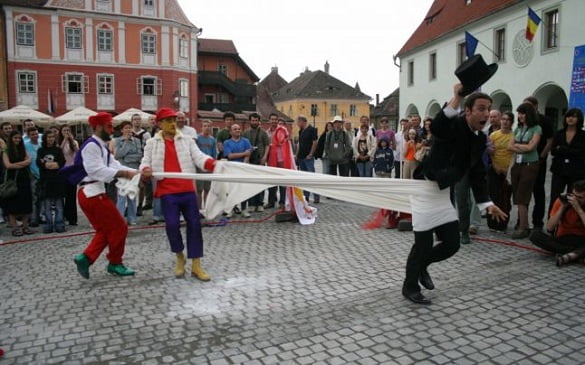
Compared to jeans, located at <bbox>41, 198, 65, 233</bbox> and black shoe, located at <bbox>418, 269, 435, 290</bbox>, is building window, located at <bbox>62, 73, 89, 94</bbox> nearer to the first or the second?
jeans, located at <bbox>41, 198, 65, 233</bbox>

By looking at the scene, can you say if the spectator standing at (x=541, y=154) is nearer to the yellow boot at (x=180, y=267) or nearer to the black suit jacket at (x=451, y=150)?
the black suit jacket at (x=451, y=150)

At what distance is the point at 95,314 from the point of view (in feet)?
15.6

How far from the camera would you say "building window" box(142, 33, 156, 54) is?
42.1 meters

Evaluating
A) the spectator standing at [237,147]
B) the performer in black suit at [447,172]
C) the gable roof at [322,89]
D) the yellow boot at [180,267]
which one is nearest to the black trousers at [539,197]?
the performer in black suit at [447,172]

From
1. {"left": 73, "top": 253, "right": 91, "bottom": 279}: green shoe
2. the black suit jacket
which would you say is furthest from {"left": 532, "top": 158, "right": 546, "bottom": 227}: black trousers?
{"left": 73, "top": 253, "right": 91, "bottom": 279}: green shoe

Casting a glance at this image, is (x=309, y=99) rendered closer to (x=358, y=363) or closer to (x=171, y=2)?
(x=171, y=2)

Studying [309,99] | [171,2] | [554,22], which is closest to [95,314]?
[554,22]

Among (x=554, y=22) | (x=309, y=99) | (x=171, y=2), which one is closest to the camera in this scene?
(x=554, y=22)

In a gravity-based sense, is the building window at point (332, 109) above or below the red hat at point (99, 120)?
above

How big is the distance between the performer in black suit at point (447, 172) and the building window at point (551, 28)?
898 inches

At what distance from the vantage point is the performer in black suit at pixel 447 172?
4.46 m

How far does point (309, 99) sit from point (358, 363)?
260 feet

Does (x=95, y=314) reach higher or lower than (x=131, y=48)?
lower

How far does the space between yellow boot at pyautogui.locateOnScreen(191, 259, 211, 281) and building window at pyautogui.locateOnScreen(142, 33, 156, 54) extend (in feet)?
131
